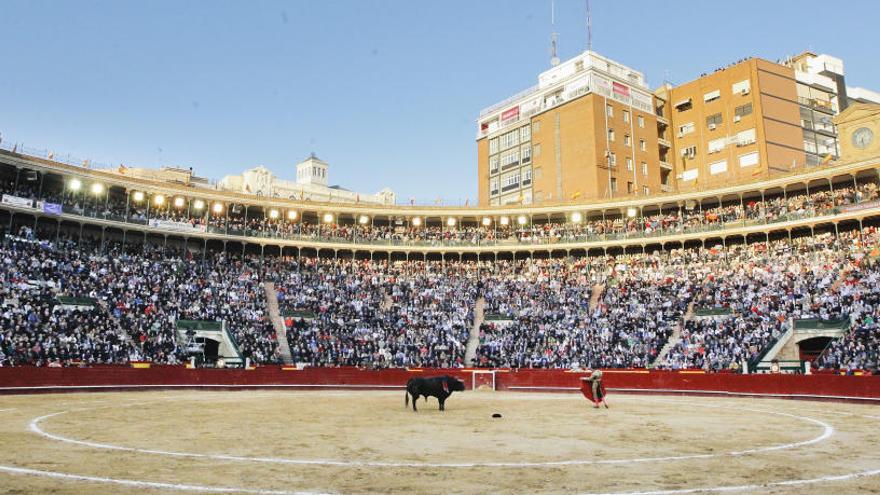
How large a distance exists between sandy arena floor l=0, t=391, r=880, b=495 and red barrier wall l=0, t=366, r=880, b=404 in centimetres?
716

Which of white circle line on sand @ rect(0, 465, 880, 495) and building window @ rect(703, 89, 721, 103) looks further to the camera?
building window @ rect(703, 89, 721, 103)

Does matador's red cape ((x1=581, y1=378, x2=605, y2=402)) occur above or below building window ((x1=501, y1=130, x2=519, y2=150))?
below

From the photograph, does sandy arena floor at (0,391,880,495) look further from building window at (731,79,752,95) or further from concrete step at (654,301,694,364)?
building window at (731,79,752,95)

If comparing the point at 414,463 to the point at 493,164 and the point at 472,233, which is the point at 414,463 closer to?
the point at 472,233

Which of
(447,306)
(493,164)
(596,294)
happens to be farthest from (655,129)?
(447,306)

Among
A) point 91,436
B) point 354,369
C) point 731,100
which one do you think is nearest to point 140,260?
point 354,369

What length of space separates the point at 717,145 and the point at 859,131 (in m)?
19.3

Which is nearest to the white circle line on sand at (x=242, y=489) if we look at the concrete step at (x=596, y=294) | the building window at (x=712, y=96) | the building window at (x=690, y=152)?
the concrete step at (x=596, y=294)

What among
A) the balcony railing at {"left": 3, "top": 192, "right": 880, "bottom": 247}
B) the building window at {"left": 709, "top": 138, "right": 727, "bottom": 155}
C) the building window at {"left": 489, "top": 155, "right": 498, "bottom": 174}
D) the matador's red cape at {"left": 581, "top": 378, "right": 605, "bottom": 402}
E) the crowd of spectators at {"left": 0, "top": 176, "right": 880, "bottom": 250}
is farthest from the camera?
the building window at {"left": 489, "top": 155, "right": 498, "bottom": 174}

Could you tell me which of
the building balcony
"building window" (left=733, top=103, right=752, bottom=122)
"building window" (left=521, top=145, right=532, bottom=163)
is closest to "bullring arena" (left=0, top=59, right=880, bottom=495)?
"building window" (left=521, top=145, right=532, bottom=163)

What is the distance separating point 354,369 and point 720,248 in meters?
30.2

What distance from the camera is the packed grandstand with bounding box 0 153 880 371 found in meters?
35.0

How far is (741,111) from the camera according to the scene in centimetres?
6506

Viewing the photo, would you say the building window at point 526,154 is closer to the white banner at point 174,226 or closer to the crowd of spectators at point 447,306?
the crowd of spectators at point 447,306
